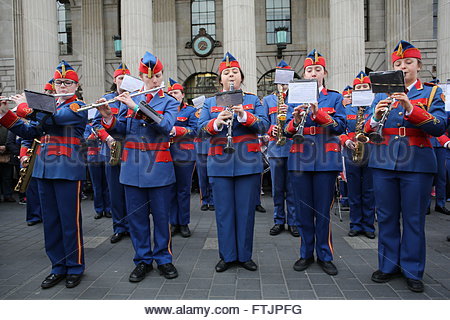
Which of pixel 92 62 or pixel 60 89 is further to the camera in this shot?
pixel 92 62

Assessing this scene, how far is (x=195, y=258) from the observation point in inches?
209

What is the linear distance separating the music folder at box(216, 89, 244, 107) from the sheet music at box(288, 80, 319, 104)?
577 mm

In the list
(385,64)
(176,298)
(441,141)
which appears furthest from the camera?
(385,64)

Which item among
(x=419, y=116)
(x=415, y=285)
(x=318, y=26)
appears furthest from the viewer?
(x=318, y=26)

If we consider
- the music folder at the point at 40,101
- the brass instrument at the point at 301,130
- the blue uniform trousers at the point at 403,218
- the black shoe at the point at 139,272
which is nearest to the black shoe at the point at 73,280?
the black shoe at the point at 139,272

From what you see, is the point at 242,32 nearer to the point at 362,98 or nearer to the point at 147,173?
the point at 362,98

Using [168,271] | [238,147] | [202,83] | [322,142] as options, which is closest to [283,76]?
[322,142]

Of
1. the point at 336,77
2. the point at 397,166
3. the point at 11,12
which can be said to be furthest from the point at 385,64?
the point at 11,12

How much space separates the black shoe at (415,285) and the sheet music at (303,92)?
7.37 feet

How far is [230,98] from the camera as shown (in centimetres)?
428

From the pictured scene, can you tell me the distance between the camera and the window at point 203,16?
19.5m

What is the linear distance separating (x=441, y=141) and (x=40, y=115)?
7.54 metres

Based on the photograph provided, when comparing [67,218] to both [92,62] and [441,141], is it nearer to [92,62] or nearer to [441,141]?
[441,141]

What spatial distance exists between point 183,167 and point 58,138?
9.58 feet
